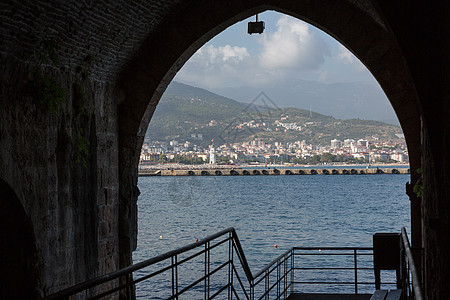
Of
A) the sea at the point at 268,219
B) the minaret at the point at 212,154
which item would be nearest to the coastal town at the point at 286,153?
the minaret at the point at 212,154

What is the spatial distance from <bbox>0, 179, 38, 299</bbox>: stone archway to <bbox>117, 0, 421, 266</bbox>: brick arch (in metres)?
2.27

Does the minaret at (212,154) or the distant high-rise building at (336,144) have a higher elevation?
the distant high-rise building at (336,144)

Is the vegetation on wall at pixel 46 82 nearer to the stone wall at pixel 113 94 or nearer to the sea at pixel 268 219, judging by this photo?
the stone wall at pixel 113 94

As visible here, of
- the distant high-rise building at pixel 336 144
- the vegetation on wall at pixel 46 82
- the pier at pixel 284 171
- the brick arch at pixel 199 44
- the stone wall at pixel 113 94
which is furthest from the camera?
the pier at pixel 284 171

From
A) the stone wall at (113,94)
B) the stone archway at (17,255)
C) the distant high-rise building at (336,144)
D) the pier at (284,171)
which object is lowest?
the pier at (284,171)

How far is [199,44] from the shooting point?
835 cm

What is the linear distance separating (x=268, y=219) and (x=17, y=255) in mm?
39329

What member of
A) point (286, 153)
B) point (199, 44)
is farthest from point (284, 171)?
point (199, 44)

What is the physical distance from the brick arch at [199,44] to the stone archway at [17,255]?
7.43 feet

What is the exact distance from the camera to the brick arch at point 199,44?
7754 mm

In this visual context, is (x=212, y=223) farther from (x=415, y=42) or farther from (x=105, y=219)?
(x=415, y=42)

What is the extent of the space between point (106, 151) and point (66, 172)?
119cm

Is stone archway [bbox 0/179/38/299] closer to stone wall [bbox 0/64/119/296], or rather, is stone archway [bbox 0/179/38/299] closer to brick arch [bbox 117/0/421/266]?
stone wall [bbox 0/64/119/296]

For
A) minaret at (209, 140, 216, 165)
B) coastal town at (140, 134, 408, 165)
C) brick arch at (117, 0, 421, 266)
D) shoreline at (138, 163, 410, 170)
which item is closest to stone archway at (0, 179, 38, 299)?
brick arch at (117, 0, 421, 266)
